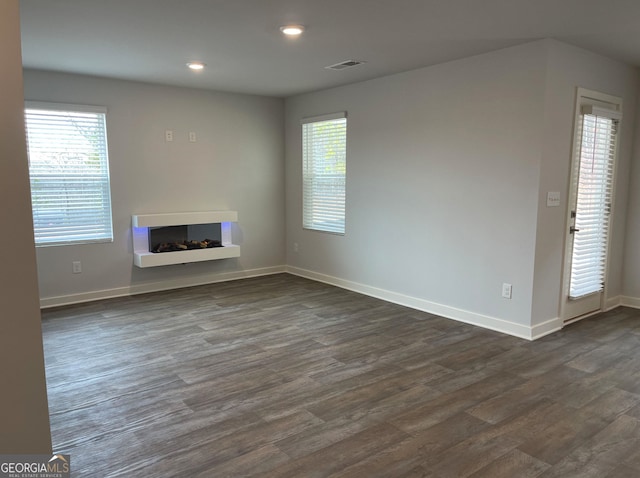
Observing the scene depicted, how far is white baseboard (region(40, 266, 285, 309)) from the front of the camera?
493 cm

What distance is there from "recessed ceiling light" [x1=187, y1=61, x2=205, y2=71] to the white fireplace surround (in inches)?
70.5

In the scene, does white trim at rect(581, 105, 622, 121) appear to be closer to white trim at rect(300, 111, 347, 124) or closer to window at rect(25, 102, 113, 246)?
white trim at rect(300, 111, 347, 124)

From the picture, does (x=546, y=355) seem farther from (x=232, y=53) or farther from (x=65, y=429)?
(x=232, y=53)

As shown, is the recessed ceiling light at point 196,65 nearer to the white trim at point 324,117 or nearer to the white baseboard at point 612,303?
the white trim at point 324,117

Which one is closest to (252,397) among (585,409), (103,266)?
(585,409)

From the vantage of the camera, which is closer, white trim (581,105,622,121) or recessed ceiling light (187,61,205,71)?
white trim (581,105,622,121)

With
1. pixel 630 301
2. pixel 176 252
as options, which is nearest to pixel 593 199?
pixel 630 301

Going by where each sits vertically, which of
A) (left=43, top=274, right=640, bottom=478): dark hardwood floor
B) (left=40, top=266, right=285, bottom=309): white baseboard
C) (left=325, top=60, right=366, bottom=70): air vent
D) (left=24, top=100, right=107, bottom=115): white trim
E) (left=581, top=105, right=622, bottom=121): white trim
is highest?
(left=325, top=60, right=366, bottom=70): air vent

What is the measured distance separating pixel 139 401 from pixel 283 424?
0.95m

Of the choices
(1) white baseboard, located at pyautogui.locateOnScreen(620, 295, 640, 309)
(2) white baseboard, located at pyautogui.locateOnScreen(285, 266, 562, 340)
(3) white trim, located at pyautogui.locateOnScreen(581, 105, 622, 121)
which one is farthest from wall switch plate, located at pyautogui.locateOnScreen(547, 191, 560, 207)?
(1) white baseboard, located at pyautogui.locateOnScreen(620, 295, 640, 309)

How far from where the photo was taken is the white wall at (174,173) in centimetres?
492

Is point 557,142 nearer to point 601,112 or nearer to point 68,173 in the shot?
point 601,112

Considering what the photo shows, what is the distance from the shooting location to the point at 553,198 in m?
3.82

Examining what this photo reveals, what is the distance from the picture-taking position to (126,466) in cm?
216
